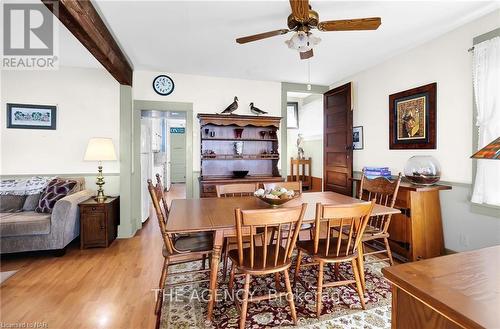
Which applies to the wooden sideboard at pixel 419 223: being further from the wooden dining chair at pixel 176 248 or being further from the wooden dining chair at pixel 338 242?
the wooden dining chair at pixel 176 248

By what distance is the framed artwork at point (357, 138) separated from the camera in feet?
13.1

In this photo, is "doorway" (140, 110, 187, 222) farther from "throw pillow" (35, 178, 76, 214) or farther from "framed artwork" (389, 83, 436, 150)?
"framed artwork" (389, 83, 436, 150)

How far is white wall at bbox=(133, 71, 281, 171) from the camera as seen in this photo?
3.93 m

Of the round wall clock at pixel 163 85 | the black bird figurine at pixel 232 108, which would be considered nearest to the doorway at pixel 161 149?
the round wall clock at pixel 163 85

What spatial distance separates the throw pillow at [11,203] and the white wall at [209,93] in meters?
2.05

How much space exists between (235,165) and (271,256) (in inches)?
105

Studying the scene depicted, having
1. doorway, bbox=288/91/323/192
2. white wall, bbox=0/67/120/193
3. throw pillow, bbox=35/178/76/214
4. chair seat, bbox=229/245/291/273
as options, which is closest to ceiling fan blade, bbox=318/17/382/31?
chair seat, bbox=229/245/291/273

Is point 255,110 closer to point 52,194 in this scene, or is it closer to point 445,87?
point 445,87

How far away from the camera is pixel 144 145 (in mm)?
4297

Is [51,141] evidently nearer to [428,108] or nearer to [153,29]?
[153,29]

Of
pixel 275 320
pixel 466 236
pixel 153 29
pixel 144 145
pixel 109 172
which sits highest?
pixel 153 29

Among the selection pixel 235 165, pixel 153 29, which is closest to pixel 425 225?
pixel 235 165

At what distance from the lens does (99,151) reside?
324 centimetres

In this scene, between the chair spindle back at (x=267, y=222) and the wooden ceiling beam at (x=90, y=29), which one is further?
the wooden ceiling beam at (x=90, y=29)
